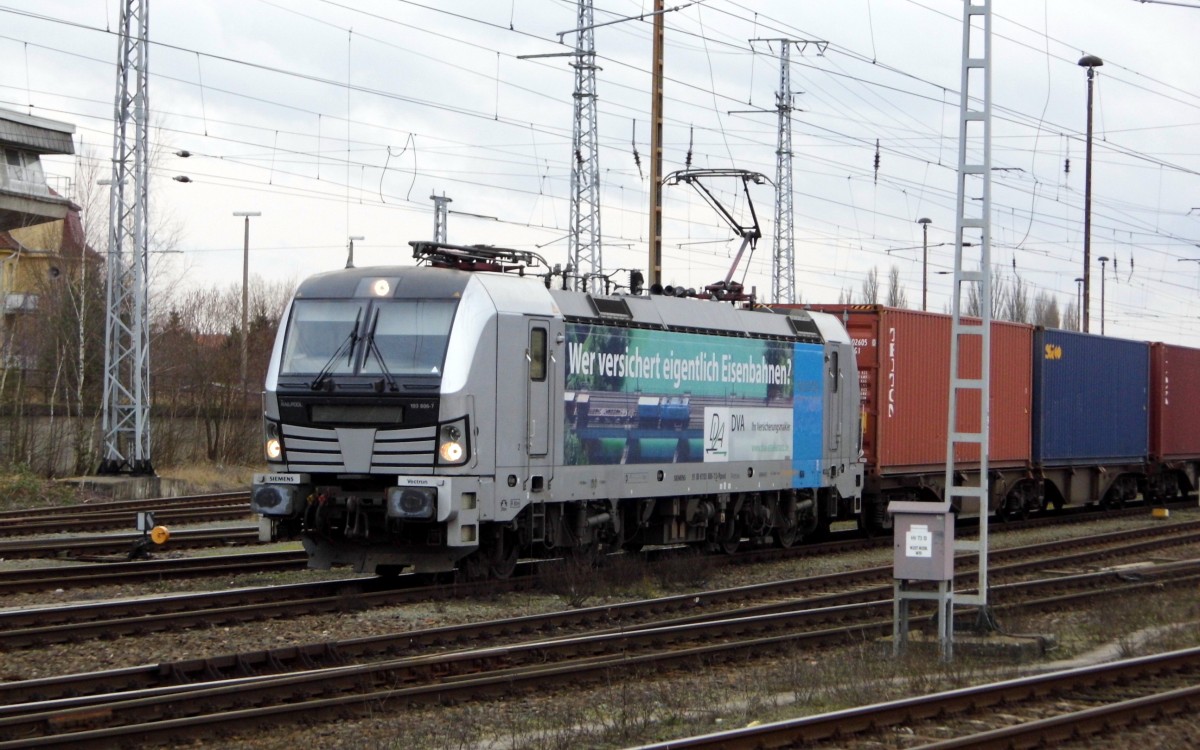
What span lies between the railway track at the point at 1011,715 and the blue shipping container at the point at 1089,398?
17631 millimetres

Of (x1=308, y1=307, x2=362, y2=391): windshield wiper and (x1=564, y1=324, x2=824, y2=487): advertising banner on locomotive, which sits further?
(x1=564, y1=324, x2=824, y2=487): advertising banner on locomotive

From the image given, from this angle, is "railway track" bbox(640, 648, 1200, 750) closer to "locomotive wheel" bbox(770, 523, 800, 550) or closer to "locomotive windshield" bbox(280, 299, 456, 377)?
"locomotive windshield" bbox(280, 299, 456, 377)

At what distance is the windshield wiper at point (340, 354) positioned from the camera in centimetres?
1515

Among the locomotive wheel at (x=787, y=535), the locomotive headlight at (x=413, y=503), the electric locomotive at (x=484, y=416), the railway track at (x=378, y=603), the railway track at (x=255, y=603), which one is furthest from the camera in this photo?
the locomotive wheel at (x=787, y=535)

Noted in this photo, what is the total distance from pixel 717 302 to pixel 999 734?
37.1ft

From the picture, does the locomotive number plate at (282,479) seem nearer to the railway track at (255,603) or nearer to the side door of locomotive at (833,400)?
the railway track at (255,603)

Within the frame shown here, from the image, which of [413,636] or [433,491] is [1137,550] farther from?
[413,636]

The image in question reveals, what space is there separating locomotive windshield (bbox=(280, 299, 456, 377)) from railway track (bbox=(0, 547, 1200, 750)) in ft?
10.7

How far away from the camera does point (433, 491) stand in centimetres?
1446

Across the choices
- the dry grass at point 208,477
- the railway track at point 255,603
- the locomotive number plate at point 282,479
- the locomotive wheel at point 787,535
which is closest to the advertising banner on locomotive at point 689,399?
the locomotive wheel at point 787,535

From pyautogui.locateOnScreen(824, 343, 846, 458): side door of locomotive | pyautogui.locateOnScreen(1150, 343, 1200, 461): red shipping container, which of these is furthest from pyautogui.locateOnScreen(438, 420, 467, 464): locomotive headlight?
pyautogui.locateOnScreen(1150, 343, 1200, 461): red shipping container

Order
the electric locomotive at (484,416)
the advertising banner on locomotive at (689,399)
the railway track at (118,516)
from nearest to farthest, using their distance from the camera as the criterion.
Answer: the electric locomotive at (484,416) → the advertising banner on locomotive at (689,399) → the railway track at (118,516)

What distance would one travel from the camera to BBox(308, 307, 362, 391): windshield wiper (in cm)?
1515

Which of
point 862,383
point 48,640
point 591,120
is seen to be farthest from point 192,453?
point 48,640
